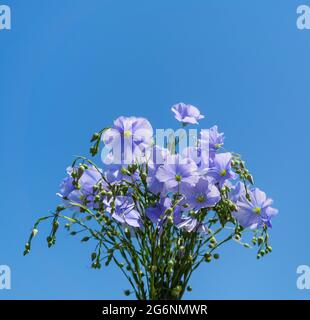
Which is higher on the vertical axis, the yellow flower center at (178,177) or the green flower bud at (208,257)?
the yellow flower center at (178,177)

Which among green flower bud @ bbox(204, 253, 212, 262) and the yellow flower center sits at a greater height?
the yellow flower center

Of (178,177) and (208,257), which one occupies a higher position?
(178,177)

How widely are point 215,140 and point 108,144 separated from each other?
1.06 feet

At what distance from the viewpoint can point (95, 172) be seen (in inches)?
64.9
